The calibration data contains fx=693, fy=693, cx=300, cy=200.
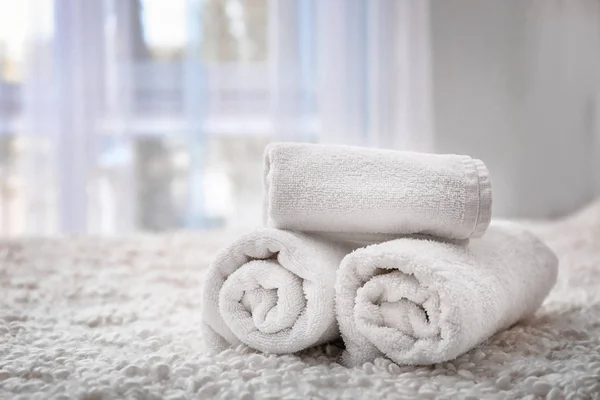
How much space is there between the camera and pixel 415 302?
2.32 ft

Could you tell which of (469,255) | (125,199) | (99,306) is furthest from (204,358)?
(125,199)

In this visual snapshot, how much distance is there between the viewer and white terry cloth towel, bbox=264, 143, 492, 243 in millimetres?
781

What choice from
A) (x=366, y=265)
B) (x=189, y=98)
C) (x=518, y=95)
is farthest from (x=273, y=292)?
(x=518, y=95)

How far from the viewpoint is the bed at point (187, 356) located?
64 cm

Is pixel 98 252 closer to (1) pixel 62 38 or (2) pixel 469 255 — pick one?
(2) pixel 469 255

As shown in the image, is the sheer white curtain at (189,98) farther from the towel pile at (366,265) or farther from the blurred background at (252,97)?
the towel pile at (366,265)

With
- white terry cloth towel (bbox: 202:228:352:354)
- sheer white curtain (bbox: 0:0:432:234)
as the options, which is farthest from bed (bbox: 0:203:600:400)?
sheer white curtain (bbox: 0:0:432:234)

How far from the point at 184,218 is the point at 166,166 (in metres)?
0.23

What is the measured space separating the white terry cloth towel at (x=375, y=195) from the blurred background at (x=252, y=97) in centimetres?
199

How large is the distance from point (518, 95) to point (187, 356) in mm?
2478

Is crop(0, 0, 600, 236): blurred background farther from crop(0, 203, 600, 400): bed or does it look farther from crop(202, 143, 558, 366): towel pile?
crop(202, 143, 558, 366): towel pile

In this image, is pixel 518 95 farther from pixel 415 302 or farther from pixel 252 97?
pixel 415 302

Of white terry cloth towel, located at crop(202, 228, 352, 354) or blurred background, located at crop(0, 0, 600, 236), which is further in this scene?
blurred background, located at crop(0, 0, 600, 236)

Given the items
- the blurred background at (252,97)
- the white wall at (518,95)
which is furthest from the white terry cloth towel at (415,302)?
the white wall at (518,95)
